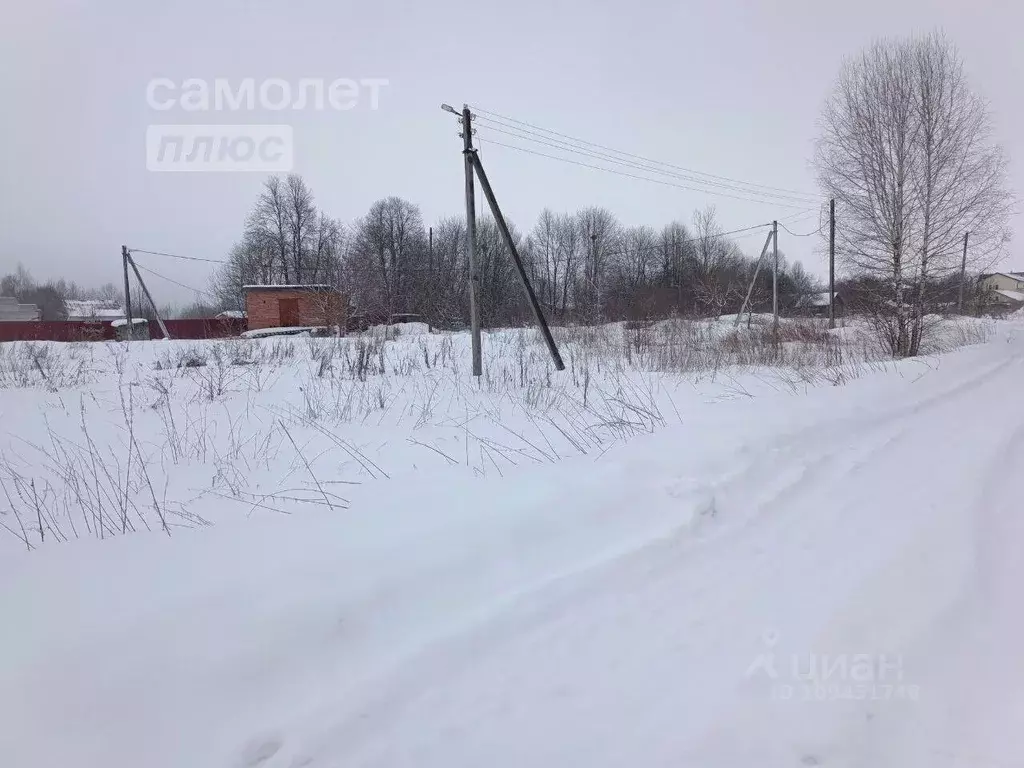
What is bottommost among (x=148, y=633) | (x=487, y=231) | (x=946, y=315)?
(x=148, y=633)

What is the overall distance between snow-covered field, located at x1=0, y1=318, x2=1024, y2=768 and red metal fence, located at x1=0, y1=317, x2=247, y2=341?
21792 mm

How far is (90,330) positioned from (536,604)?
27435mm

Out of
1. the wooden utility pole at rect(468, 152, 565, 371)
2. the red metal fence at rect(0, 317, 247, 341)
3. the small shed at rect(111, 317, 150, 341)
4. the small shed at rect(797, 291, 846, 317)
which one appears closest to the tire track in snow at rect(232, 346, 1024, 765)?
the wooden utility pole at rect(468, 152, 565, 371)

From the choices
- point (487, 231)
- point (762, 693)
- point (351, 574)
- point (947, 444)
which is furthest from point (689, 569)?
point (487, 231)

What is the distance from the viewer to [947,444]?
4.16m

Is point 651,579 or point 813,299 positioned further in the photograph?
point 813,299

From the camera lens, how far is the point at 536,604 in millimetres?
2109

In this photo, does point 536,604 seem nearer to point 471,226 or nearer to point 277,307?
point 471,226

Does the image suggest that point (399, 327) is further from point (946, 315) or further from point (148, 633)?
point (148, 633)

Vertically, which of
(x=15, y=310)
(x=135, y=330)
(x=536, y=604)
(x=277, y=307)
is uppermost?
(x=15, y=310)

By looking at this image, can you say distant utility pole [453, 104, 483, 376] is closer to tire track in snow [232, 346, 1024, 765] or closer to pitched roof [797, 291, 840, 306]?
tire track in snow [232, 346, 1024, 765]

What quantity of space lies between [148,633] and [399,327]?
23505mm

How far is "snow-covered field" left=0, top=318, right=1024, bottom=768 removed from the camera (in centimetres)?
149

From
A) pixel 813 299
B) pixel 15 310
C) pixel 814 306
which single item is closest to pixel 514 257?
pixel 814 306
